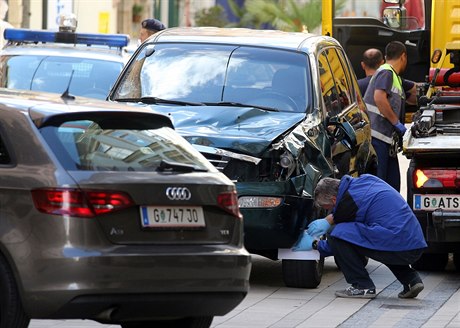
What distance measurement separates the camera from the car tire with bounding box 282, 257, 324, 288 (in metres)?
11.8

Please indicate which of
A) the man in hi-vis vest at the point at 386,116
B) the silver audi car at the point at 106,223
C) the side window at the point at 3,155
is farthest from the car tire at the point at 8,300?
the man in hi-vis vest at the point at 386,116

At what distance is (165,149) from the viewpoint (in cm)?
847

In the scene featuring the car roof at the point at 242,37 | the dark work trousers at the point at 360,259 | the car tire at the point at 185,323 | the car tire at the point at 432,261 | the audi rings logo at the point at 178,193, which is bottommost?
the car tire at the point at 432,261

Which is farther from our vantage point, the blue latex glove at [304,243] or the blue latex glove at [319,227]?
the blue latex glove at [304,243]

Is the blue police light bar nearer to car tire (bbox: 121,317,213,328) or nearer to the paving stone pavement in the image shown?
the paving stone pavement

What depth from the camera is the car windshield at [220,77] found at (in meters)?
12.6

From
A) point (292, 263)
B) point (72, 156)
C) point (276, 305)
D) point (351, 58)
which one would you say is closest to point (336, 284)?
point (292, 263)

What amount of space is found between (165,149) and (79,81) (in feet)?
28.3

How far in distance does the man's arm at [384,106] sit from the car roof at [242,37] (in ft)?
6.32

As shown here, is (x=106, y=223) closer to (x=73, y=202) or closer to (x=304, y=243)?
(x=73, y=202)

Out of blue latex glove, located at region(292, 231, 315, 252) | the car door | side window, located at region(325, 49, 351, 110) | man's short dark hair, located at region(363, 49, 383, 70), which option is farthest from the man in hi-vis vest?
blue latex glove, located at region(292, 231, 315, 252)

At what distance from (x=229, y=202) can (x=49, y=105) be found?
1.11 metres

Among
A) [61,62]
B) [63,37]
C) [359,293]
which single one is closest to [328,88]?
[359,293]

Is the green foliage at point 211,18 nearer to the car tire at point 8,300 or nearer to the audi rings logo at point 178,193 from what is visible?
the audi rings logo at point 178,193
